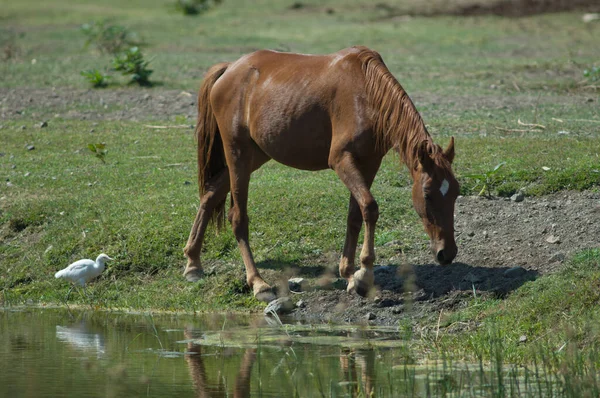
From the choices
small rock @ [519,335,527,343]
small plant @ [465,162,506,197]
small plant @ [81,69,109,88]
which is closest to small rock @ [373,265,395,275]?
small plant @ [465,162,506,197]

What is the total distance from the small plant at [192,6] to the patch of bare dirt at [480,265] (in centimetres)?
2583

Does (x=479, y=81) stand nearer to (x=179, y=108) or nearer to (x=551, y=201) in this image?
(x=179, y=108)

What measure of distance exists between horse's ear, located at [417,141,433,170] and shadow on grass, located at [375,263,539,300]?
1069mm

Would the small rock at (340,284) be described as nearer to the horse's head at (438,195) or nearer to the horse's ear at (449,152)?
the horse's head at (438,195)

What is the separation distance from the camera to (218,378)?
6254mm

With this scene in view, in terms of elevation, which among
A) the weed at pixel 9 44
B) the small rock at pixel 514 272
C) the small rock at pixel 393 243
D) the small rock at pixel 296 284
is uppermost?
the small rock at pixel 514 272

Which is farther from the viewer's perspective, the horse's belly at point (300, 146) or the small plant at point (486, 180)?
the small plant at point (486, 180)

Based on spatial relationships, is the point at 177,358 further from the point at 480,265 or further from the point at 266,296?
the point at 480,265

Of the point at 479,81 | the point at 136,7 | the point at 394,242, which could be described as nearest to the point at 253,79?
the point at 394,242

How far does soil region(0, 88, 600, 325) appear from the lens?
8.10 meters

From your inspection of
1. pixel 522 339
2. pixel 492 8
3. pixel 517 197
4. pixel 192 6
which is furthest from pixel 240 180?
pixel 192 6

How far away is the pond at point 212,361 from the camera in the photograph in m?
5.87

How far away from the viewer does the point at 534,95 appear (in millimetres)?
16656

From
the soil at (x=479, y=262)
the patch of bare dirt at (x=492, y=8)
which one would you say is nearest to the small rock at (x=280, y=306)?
the soil at (x=479, y=262)
